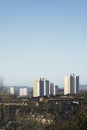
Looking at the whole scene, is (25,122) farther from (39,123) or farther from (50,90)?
(50,90)

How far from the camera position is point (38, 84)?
249 ft

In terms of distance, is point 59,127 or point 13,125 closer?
point 59,127

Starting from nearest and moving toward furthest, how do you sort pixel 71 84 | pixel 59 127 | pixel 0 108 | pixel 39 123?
1. pixel 59 127
2. pixel 39 123
3. pixel 0 108
4. pixel 71 84

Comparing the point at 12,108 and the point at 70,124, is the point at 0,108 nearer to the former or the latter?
the point at 12,108

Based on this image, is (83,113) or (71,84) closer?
(83,113)

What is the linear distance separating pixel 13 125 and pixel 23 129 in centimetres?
253

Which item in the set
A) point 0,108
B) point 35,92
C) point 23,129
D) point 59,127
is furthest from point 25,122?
point 35,92

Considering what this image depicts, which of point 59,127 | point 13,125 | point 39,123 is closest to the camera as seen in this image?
point 59,127

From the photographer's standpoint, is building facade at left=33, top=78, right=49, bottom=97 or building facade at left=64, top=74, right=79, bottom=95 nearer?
building facade at left=33, top=78, right=49, bottom=97

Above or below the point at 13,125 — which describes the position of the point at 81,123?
→ above

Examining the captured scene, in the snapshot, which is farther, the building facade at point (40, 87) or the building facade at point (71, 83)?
the building facade at point (71, 83)

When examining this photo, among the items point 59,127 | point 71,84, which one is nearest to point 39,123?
point 59,127

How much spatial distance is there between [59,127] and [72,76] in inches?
2878

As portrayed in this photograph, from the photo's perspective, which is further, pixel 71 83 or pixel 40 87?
pixel 71 83
